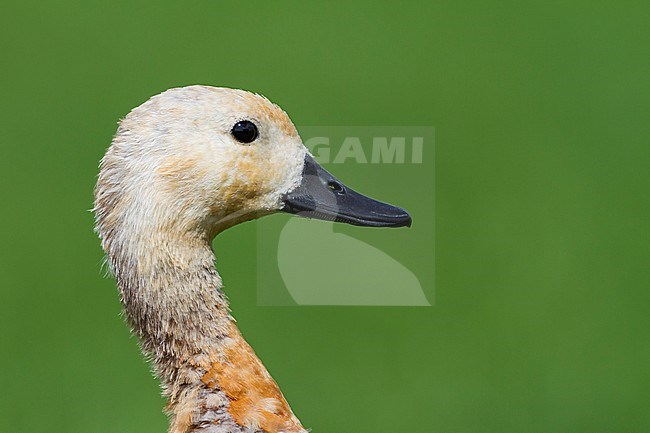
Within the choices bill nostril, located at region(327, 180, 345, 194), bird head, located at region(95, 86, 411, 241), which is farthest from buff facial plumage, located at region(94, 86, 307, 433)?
bill nostril, located at region(327, 180, 345, 194)

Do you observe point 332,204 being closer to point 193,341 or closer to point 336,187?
point 336,187

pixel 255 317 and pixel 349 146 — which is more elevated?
pixel 349 146

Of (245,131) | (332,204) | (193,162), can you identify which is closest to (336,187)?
(332,204)

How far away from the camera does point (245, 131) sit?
250cm

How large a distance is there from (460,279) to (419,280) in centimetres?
104

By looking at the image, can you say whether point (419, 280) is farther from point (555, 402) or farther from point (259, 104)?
point (259, 104)

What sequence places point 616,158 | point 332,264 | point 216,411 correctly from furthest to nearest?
point 616,158 → point 332,264 → point 216,411

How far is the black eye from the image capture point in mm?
2480

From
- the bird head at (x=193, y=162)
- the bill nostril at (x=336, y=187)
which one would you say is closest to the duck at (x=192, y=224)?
the bird head at (x=193, y=162)

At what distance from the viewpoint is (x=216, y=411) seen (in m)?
2.49

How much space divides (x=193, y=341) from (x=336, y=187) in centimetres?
50

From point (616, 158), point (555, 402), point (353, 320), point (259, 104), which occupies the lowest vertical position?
point (555, 402)

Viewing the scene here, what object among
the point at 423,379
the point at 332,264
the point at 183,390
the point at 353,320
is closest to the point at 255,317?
the point at 353,320

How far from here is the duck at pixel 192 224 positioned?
2.42 m
